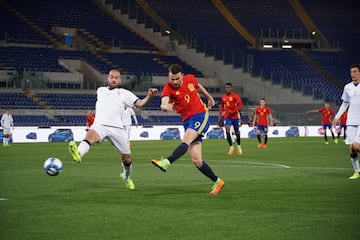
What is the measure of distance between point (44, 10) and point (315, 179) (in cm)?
4487

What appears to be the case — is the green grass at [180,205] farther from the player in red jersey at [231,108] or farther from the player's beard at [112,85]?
the player in red jersey at [231,108]

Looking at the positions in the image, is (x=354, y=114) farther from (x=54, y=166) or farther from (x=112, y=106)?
(x=54, y=166)

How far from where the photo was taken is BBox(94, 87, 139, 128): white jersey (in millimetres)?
14742

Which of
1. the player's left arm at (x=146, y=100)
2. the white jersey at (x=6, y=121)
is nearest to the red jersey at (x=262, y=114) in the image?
the white jersey at (x=6, y=121)

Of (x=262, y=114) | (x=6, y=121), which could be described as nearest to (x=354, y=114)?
(x=262, y=114)

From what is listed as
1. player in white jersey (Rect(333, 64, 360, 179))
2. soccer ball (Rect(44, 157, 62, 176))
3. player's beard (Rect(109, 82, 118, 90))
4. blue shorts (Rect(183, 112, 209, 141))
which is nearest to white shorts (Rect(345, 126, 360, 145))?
player in white jersey (Rect(333, 64, 360, 179))

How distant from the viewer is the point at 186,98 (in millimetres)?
14031

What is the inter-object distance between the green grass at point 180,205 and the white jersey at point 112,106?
4.27 ft

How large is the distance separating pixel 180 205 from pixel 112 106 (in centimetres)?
355

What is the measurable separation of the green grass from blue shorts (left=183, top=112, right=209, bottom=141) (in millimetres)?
1120

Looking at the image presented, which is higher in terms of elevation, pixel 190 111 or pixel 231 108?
pixel 190 111

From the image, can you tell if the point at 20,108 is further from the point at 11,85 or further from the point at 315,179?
the point at 315,179

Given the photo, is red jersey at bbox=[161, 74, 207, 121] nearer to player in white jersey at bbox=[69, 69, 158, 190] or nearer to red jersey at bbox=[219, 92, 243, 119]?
player in white jersey at bbox=[69, 69, 158, 190]

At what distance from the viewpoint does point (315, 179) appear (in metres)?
16.8
